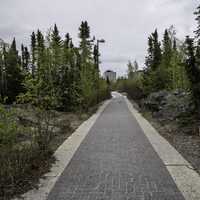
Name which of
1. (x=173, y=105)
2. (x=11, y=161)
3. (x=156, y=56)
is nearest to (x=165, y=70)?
(x=156, y=56)

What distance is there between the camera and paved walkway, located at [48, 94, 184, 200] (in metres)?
4.76

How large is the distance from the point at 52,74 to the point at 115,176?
4502 mm

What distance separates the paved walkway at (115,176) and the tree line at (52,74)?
1.87 metres

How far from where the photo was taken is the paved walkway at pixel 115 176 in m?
4.76

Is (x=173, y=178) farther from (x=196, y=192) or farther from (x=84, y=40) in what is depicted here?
(x=84, y=40)

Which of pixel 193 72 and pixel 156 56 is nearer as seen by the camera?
pixel 193 72

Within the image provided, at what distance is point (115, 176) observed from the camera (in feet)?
18.7

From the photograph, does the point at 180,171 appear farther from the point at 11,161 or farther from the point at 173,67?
the point at 173,67

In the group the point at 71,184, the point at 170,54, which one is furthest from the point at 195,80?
the point at 170,54

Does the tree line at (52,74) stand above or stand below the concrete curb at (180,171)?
above

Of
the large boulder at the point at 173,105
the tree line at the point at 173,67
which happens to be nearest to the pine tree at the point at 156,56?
the tree line at the point at 173,67

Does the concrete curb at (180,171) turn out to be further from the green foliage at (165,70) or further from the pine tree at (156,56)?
the pine tree at (156,56)

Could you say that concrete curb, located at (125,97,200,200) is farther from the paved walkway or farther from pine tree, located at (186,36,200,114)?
pine tree, located at (186,36,200,114)

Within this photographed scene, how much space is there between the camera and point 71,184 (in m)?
5.29
